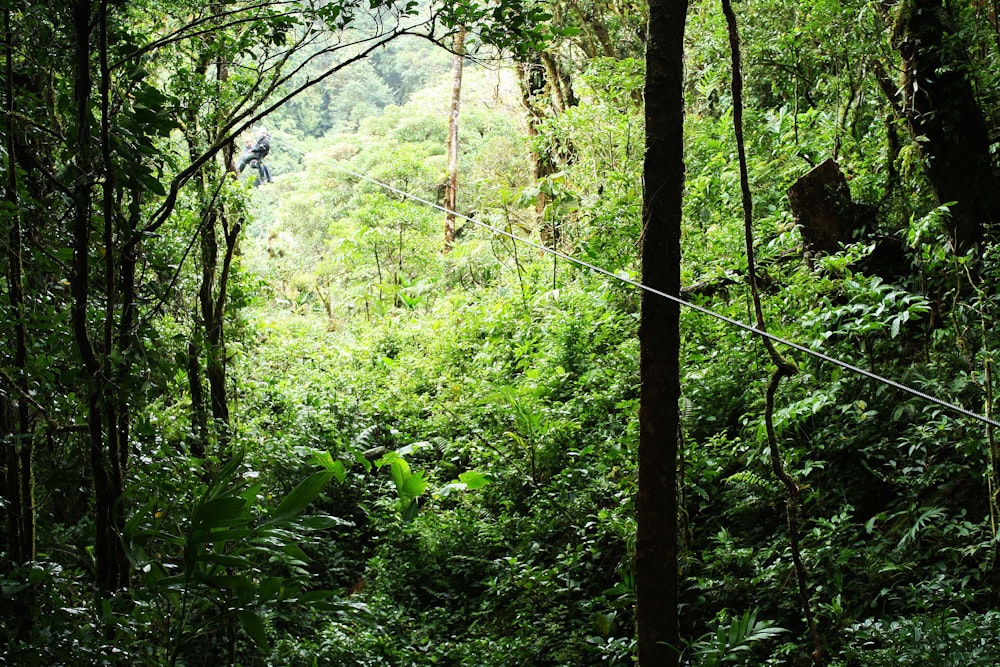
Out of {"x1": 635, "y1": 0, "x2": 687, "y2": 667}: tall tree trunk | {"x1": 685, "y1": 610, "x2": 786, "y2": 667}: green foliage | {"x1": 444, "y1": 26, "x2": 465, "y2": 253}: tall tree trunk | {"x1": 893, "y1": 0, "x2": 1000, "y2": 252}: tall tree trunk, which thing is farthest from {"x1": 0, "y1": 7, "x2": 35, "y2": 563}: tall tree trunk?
{"x1": 444, "y1": 26, "x2": 465, "y2": 253}: tall tree trunk

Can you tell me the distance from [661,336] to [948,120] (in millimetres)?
2805

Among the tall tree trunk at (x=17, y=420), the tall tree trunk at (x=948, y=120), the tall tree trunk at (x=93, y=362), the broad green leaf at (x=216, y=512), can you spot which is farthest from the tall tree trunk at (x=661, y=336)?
the tall tree trunk at (x=948, y=120)

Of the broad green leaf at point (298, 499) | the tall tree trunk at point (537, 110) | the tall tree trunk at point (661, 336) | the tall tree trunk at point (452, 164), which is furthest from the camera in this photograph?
the tall tree trunk at point (452, 164)

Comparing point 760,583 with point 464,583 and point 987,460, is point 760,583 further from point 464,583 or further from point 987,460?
point 464,583

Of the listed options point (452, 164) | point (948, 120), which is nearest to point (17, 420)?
point (948, 120)

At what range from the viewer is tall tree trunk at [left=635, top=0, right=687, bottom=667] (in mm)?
2645

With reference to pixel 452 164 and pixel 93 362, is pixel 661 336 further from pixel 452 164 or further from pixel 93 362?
pixel 452 164

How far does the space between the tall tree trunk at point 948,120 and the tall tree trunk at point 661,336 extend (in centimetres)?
240

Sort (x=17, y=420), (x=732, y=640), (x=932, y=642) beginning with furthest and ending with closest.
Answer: (x=732, y=640) → (x=932, y=642) → (x=17, y=420)

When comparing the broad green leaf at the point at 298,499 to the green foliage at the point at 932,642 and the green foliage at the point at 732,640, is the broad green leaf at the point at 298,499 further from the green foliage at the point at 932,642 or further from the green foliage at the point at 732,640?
the green foliage at the point at 932,642

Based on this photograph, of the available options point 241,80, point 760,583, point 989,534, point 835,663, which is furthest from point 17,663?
point 989,534

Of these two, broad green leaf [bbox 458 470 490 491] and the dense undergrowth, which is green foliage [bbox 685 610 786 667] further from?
broad green leaf [bbox 458 470 490 491]

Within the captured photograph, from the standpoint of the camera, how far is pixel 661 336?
268 cm

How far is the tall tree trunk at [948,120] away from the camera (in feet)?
13.7
